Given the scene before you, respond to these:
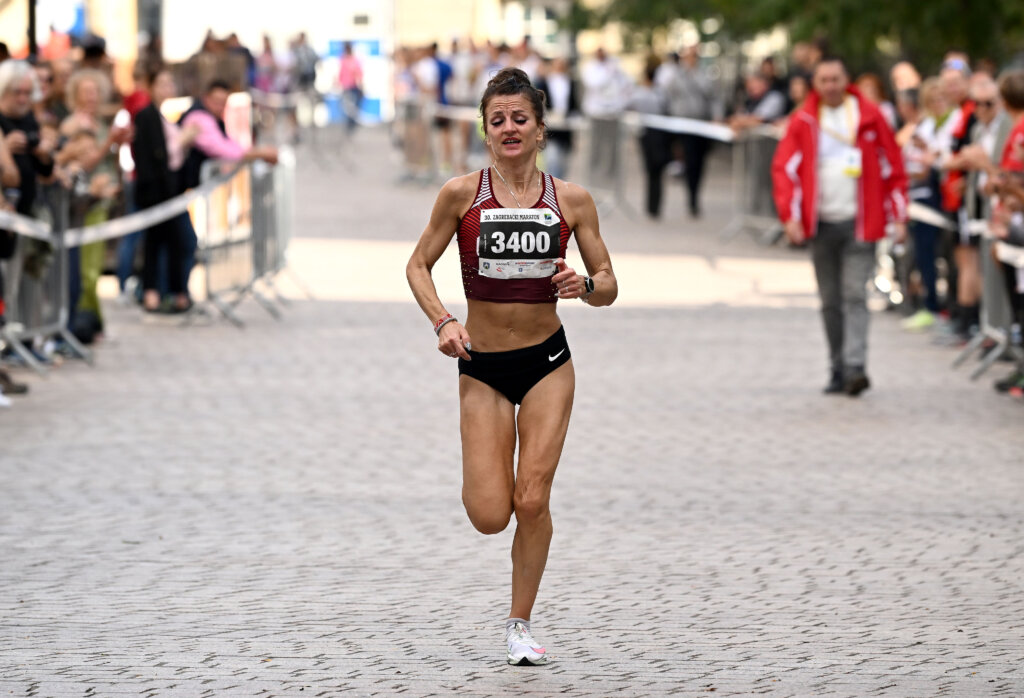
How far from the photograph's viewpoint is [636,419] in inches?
454

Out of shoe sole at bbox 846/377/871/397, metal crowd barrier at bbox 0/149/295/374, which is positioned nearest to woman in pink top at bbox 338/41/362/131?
metal crowd barrier at bbox 0/149/295/374

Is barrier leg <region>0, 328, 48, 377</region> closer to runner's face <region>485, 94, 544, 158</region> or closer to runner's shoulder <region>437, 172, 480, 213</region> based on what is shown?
runner's shoulder <region>437, 172, 480, 213</region>

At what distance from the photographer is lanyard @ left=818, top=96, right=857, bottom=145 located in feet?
39.8

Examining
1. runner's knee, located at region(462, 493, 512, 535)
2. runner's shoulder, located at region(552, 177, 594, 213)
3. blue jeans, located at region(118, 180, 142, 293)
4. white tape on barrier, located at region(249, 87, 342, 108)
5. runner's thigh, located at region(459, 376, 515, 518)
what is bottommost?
white tape on barrier, located at region(249, 87, 342, 108)

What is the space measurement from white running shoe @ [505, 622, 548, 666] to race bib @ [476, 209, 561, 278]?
1135 mm

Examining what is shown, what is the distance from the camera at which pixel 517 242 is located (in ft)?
20.3

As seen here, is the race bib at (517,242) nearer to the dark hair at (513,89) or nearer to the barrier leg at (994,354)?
the dark hair at (513,89)

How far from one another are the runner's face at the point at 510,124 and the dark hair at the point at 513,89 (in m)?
0.01

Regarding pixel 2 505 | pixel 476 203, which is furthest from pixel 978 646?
pixel 2 505

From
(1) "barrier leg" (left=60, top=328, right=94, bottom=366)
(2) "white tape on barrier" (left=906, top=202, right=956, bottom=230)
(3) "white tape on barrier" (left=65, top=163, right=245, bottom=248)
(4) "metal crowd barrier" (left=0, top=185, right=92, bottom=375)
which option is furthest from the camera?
(2) "white tape on barrier" (left=906, top=202, right=956, bottom=230)

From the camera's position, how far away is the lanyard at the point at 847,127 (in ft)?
39.8

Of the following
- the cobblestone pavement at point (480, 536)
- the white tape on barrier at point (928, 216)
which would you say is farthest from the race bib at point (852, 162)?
the white tape on barrier at point (928, 216)

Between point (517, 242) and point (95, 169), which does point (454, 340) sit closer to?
point (517, 242)

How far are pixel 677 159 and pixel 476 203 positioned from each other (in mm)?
27932
